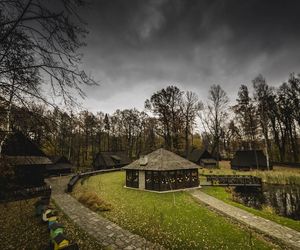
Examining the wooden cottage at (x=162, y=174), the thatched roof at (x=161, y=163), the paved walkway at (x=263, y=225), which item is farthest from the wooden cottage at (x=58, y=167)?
the paved walkway at (x=263, y=225)

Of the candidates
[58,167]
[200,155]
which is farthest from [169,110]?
[58,167]

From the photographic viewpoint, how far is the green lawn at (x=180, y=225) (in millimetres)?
9086

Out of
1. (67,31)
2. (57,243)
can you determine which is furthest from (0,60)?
(57,243)

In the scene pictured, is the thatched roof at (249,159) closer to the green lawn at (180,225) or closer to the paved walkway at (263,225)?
the paved walkway at (263,225)

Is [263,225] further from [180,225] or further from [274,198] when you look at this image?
[274,198]

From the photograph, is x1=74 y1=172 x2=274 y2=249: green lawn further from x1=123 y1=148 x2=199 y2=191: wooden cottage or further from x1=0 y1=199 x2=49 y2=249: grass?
x1=123 y1=148 x2=199 y2=191: wooden cottage

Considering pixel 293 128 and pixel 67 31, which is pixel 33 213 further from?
pixel 293 128

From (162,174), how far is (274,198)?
12.2 metres

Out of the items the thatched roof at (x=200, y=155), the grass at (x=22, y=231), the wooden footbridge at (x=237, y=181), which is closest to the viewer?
the grass at (x=22, y=231)

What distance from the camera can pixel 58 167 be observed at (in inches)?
1464

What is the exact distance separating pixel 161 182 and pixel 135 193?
10.7 ft

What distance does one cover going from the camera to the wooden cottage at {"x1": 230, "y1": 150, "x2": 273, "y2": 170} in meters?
34.2

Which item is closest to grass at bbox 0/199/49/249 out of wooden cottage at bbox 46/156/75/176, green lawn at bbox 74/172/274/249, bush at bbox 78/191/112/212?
bush at bbox 78/191/112/212

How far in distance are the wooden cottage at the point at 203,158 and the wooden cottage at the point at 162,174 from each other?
60.1 feet
